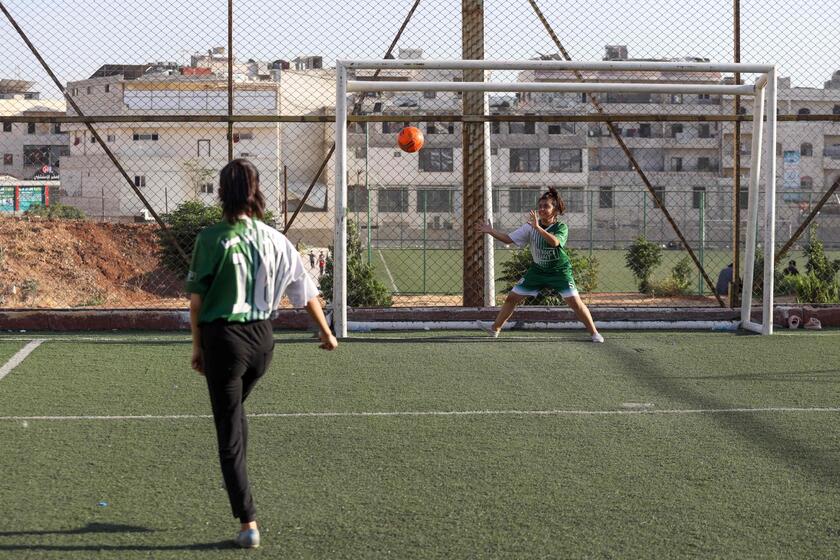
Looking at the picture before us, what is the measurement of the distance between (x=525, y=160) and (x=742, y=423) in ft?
199

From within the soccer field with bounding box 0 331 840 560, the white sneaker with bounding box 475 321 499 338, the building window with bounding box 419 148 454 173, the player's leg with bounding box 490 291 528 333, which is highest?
the building window with bounding box 419 148 454 173

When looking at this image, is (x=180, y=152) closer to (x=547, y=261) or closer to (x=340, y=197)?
(x=340, y=197)

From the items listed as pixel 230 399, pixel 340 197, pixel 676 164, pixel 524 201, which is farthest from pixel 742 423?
pixel 676 164

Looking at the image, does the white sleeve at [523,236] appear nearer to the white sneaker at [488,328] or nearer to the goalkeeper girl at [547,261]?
the goalkeeper girl at [547,261]

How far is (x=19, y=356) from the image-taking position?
10.4m

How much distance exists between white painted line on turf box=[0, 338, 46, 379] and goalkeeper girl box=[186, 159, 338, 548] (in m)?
4.79

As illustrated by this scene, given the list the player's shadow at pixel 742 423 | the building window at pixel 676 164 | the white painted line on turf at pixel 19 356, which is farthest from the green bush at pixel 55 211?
the building window at pixel 676 164

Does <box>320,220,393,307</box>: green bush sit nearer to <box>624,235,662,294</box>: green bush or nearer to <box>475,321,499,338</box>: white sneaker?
<box>475,321,499,338</box>: white sneaker

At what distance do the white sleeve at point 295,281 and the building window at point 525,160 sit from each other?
61.5 m

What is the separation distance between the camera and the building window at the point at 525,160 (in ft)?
220

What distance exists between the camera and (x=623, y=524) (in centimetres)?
546

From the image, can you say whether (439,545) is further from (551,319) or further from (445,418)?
(551,319)

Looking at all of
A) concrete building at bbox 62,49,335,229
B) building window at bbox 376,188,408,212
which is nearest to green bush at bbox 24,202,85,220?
concrete building at bbox 62,49,335,229

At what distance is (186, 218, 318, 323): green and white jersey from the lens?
16.8ft
